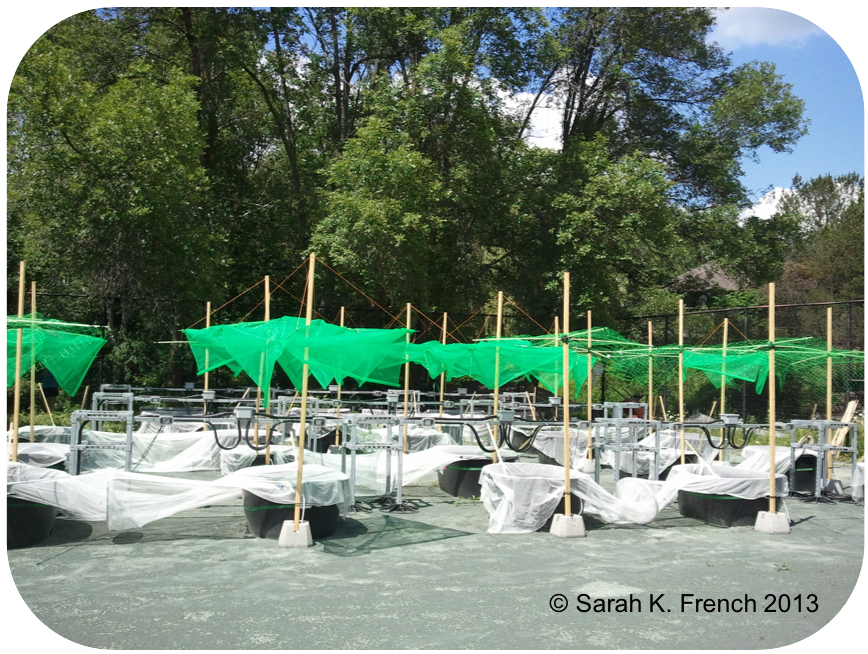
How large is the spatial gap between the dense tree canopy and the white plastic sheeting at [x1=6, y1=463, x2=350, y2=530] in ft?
30.0

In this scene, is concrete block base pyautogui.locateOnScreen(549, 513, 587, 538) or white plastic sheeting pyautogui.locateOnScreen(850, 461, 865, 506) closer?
concrete block base pyautogui.locateOnScreen(549, 513, 587, 538)

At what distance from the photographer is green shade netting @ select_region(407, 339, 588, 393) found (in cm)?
1087

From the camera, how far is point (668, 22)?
2294 centimetres

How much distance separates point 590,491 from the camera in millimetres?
8492

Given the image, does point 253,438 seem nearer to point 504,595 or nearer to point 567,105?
point 504,595

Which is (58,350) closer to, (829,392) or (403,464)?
(403,464)

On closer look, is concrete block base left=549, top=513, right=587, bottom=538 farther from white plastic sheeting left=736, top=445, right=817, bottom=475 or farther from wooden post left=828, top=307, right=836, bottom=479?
wooden post left=828, top=307, right=836, bottom=479

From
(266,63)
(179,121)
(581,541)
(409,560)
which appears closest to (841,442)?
(581,541)

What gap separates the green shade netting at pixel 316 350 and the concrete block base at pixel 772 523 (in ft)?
14.1

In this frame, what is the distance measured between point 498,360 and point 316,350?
408 centimetres

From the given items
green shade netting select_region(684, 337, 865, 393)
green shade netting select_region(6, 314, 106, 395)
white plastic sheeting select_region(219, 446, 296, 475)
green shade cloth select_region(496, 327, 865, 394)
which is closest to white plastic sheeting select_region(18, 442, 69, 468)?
green shade netting select_region(6, 314, 106, 395)

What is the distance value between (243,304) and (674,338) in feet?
42.7

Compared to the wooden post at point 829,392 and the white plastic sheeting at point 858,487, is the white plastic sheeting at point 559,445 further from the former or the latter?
the white plastic sheeting at point 858,487

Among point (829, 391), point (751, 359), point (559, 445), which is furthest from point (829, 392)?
point (559, 445)
